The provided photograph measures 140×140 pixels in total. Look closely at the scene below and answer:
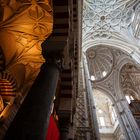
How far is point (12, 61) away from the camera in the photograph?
27.7 ft

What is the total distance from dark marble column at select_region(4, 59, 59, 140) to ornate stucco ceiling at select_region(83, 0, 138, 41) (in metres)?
14.1

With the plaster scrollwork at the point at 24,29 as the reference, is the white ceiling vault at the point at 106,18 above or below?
above

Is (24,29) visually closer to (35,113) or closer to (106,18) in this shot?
(35,113)

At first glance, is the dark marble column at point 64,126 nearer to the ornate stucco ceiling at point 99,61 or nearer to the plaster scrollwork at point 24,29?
the plaster scrollwork at point 24,29

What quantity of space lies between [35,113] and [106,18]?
1662 cm

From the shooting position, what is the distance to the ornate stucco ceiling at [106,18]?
16.2 metres

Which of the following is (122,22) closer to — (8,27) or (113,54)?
(113,54)

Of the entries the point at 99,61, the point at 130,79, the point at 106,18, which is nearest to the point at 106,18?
A: the point at 106,18

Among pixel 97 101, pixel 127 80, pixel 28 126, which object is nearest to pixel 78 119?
pixel 28 126

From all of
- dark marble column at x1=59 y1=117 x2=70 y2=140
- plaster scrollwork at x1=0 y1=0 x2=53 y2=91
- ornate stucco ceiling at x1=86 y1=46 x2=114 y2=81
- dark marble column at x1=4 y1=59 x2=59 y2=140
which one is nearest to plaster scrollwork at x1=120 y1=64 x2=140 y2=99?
ornate stucco ceiling at x1=86 y1=46 x2=114 y2=81

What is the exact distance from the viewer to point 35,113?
2.20 meters

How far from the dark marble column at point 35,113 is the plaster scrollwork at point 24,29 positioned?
472 cm

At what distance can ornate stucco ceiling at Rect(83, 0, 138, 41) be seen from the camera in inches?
639

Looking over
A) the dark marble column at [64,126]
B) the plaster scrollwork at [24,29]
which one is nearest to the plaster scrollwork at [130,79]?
the plaster scrollwork at [24,29]
